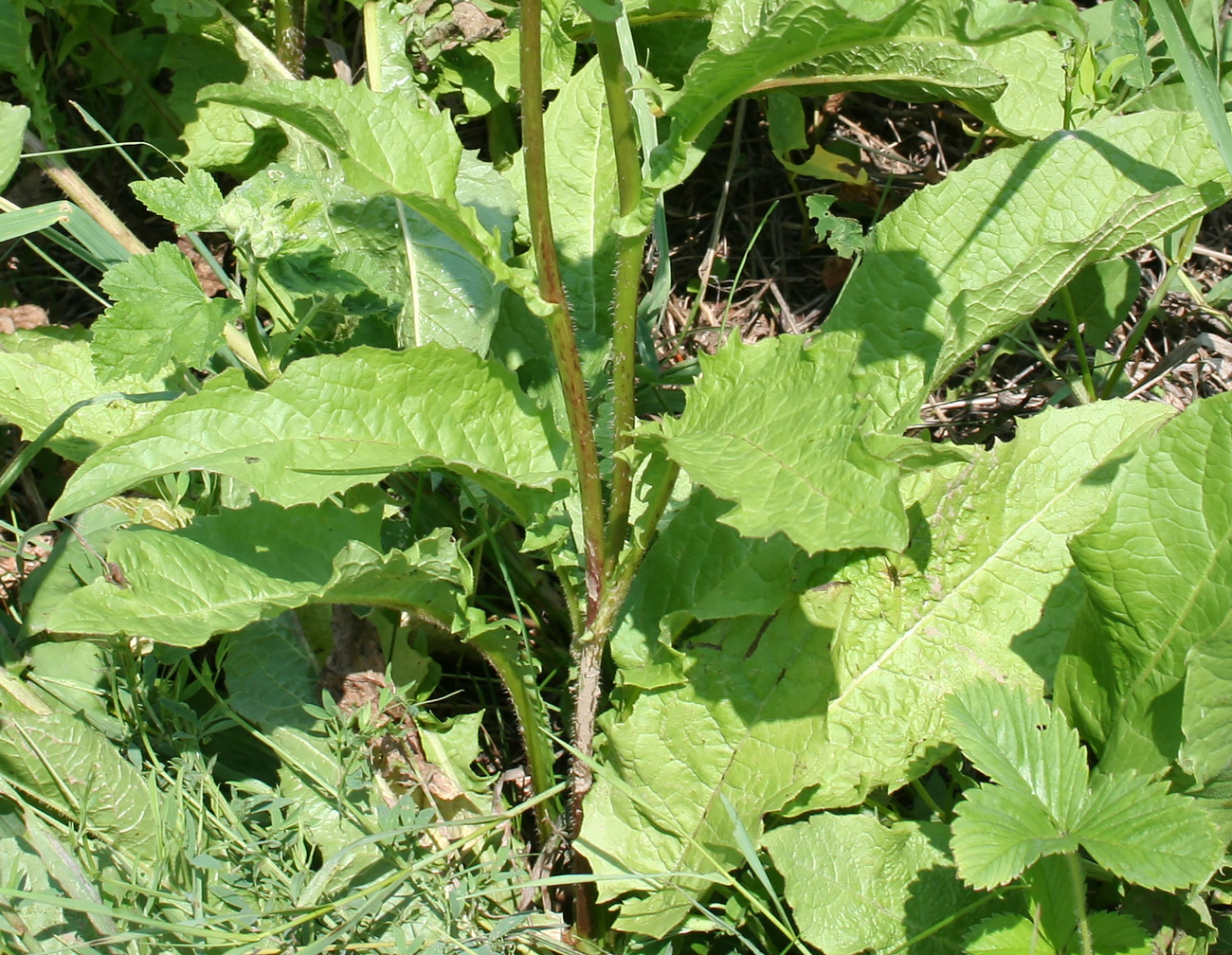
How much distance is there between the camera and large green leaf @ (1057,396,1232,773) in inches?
77.5

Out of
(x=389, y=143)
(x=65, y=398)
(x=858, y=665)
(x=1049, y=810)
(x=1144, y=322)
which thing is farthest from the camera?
(x=1144, y=322)

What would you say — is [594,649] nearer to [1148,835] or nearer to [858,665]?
[858,665]

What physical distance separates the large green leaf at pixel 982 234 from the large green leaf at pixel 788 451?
43cm

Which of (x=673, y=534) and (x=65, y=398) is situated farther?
(x=65, y=398)

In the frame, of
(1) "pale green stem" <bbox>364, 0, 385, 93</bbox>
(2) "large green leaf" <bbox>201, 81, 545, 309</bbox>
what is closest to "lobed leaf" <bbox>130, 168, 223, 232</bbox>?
(2) "large green leaf" <bbox>201, 81, 545, 309</bbox>

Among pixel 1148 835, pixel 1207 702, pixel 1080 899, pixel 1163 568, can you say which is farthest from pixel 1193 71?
pixel 1080 899

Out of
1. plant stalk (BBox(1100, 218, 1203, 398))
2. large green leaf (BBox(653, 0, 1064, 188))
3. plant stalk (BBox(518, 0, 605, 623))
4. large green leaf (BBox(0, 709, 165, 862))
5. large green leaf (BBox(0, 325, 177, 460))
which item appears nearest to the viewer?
large green leaf (BBox(653, 0, 1064, 188))

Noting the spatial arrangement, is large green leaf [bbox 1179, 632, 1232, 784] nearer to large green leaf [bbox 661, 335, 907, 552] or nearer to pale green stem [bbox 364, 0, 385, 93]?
large green leaf [bbox 661, 335, 907, 552]

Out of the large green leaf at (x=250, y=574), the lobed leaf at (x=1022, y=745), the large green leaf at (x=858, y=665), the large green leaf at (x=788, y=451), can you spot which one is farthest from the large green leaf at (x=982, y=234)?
the large green leaf at (x=250, y=574)

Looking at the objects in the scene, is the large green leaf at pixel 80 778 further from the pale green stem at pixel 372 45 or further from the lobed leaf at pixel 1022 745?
the pale green stem at pixel 372 45

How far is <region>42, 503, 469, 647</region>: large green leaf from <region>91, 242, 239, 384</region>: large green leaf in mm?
329

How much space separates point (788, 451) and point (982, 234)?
95 cm

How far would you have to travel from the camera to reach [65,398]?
102 inches

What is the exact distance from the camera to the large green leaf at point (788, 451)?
1462 mm
